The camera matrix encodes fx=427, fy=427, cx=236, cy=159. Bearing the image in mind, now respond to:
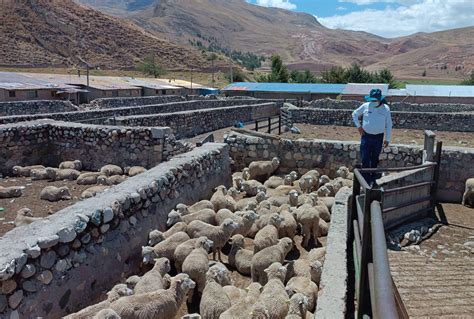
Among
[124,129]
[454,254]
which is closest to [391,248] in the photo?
[454,254]

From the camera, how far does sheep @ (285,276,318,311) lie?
5.17 m

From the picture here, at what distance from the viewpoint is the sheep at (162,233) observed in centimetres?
672

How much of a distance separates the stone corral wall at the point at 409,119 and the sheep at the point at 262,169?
51.5 ft

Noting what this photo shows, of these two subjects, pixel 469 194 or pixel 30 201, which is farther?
pixel 469 194

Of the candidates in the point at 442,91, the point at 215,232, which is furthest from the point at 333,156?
the point at 442,91

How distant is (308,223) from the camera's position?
745 cm

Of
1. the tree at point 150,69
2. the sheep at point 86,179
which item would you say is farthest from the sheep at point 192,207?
the tree at point 150,69

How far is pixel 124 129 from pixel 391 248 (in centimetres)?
791

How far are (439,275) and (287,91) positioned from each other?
1538 inches

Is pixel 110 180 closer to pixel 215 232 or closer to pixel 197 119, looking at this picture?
pixel 215 232

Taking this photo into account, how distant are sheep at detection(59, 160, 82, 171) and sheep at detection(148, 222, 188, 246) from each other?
6065 millimetres

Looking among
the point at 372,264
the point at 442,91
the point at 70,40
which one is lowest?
the point at 372,264

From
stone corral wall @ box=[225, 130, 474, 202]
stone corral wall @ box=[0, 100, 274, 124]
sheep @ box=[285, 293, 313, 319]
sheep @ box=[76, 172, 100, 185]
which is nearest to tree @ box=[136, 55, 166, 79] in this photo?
stone corral wall @ box=[0, 100, 274, 124]

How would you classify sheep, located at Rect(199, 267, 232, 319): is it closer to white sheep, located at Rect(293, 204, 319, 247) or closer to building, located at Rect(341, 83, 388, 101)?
white sheep, located at Rect(293, 204, 319, 247)
